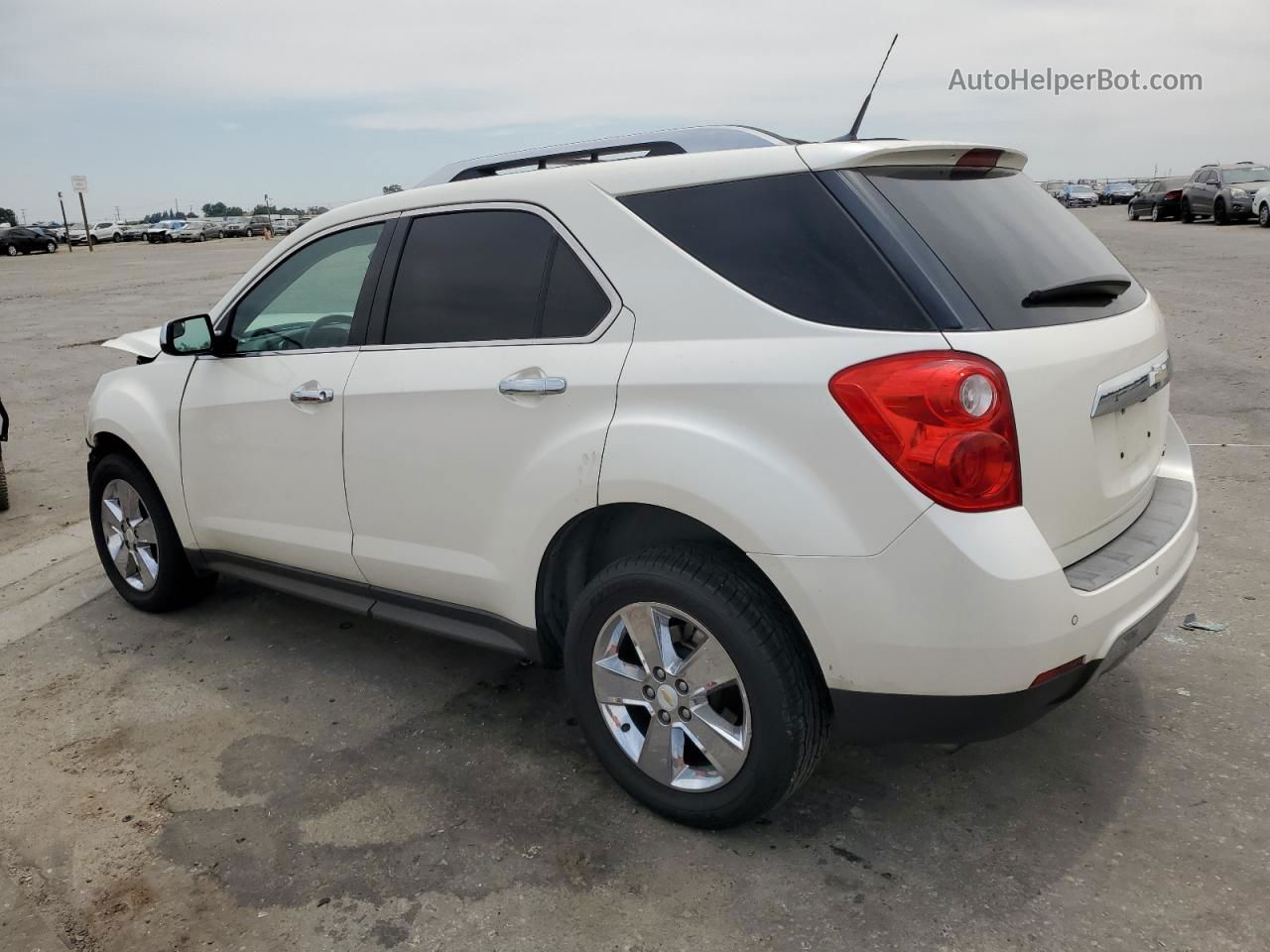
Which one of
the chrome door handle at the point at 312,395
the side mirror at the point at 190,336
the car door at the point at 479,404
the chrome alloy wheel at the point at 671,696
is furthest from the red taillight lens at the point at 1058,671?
the side mirror at the point at 190,336

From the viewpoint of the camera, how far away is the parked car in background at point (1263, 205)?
2648 cm

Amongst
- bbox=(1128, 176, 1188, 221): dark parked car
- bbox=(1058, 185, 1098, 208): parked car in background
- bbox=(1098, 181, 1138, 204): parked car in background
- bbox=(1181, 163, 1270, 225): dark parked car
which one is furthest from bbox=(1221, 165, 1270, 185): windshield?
bbox=(1098, 181, 1138, 204): parked car in background

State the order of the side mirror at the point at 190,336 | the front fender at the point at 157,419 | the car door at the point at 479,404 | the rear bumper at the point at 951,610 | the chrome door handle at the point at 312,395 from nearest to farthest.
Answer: the rear bumper at the point at 951,610
the car door at the point at 479,404
the chrome door handle at the point at 312,395
the side mirror at the point at 190,336
the front fender at the point at 157,419

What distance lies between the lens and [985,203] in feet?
9.15

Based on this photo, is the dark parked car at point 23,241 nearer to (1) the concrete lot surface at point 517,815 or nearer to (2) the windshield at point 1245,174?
(2) the windshield at point 1245,174

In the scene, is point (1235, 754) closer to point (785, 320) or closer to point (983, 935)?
point (983, 935)

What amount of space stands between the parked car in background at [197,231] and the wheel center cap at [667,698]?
71034 millimetres

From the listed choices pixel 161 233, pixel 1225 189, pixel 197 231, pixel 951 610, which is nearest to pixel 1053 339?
pixel 951 610

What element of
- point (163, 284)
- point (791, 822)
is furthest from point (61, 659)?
point (163, 284)

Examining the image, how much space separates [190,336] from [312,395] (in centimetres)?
85

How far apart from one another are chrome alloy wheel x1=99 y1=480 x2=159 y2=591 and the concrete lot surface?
238 millimetres

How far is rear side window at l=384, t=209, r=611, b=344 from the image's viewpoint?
→ 3.02 metres

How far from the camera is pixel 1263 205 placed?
26.7 m

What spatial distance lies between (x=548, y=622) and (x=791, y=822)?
0.93 m
